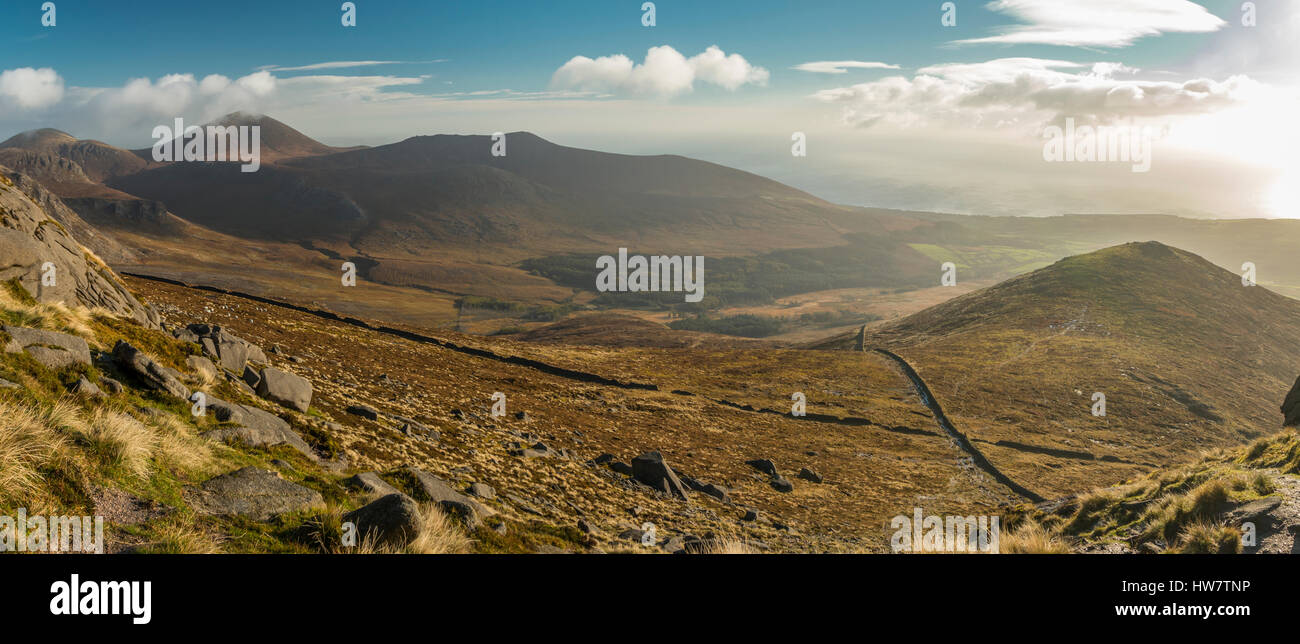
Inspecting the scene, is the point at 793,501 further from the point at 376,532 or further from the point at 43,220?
the point at 43,220

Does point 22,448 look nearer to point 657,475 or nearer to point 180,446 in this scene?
point 180,446

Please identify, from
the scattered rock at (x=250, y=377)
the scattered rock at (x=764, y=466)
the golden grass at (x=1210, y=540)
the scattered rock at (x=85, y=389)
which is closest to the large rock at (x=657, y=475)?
the scattered rock at (x=764, y=466)

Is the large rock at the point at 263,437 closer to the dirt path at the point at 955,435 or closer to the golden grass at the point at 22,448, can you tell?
the golden grass at the point at 22,448

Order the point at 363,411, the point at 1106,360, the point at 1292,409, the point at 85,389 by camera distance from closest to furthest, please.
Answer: the point at 85,389 < the point at 1292,409 < the point at 363,411 < the point at 1106,360

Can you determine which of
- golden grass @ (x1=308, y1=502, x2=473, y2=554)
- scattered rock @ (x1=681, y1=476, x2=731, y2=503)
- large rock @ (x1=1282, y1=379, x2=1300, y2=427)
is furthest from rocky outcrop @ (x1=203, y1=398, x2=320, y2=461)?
large rock @ (x1=1282, y1=379, x2=1300, y2=427)

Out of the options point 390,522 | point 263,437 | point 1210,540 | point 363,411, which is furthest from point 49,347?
point 1210,540

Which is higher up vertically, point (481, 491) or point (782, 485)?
point (481, 491)

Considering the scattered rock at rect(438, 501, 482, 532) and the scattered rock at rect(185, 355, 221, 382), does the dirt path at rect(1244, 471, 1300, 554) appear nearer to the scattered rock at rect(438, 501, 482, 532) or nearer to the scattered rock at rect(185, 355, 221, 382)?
the scattered rock at rect(438, 501, 482, 532)
